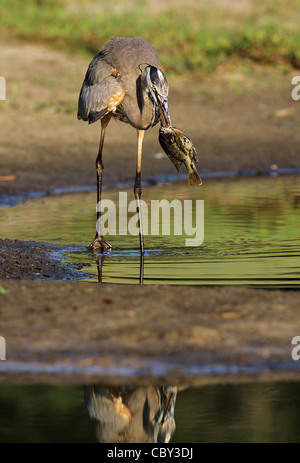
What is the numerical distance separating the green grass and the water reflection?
33.2 feet

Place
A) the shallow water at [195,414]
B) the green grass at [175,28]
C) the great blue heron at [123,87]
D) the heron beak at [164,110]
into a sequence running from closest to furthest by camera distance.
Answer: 1. the shallow water at [195,414]
2. the heron beak at [164,110]
3. the great blue heron at [123,87]
4. the green grass at [175,28]

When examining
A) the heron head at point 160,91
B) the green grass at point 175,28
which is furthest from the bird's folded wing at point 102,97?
the green grass at point 175,28

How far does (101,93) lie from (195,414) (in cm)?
332

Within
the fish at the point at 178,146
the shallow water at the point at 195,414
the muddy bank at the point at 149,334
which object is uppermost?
the fish at the point at 178,146

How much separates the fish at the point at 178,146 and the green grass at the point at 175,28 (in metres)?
7.40

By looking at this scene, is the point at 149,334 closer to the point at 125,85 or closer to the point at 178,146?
the point at 178,146

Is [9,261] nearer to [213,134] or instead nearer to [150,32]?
[213,134]

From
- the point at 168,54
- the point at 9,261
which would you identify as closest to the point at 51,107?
the point at 168,54

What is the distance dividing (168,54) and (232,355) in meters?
10.7

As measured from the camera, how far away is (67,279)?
5.78 meters

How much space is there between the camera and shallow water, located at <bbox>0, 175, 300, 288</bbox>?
5785 millimetres

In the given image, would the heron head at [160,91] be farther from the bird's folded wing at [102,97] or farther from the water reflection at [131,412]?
the water reflection at [131,412]

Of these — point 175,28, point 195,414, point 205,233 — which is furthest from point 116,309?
point 175,28

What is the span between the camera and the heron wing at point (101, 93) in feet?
21.2
